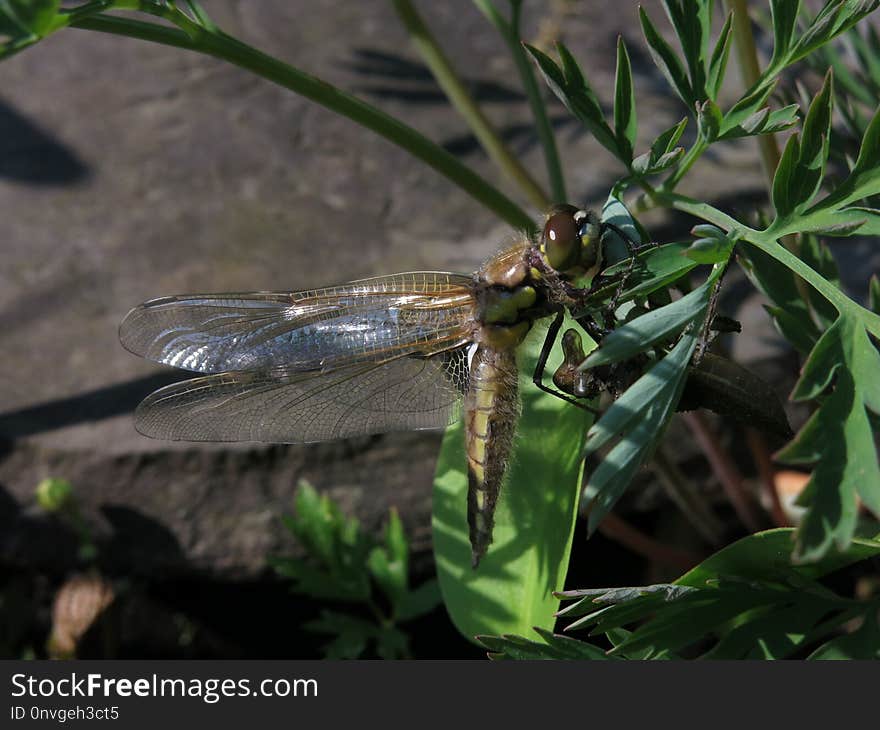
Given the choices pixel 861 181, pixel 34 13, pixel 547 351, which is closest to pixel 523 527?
pixel 547 351

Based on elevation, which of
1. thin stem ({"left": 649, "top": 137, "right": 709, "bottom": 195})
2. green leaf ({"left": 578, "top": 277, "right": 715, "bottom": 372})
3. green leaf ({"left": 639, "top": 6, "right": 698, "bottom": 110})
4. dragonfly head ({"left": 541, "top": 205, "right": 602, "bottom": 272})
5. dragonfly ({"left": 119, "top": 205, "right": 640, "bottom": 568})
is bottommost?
green leaf ({"left": 578, "top": 277, "right": 715, "bottom": 372})

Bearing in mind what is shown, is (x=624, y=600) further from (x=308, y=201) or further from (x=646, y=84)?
(x=646, y=84)

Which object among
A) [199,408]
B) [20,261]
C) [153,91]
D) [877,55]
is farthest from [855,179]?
[153,91]

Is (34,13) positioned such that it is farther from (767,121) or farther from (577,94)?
(767,121)

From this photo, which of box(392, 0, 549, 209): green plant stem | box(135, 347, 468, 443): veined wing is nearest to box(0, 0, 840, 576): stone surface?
box(135, 347, 468, 443): veined wing

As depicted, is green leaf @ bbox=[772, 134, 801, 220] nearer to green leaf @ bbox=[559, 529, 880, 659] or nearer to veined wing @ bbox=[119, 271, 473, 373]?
green leaf @ bbox=[559, 529, 880, 659]
